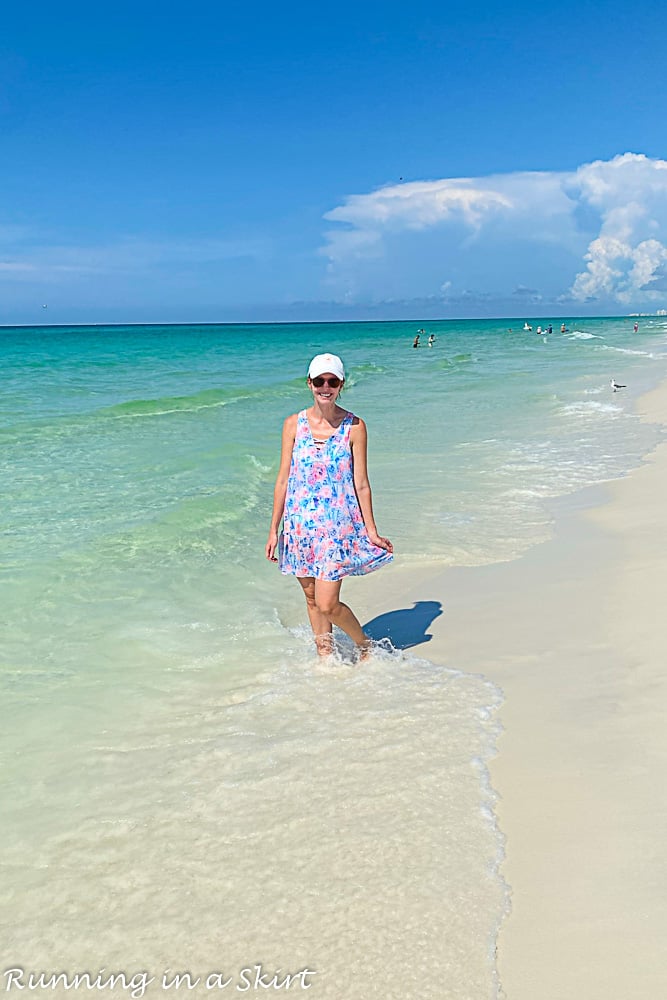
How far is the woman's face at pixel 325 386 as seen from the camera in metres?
4.46

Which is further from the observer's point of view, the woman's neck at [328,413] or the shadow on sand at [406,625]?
the shadow on sand at [406,625]

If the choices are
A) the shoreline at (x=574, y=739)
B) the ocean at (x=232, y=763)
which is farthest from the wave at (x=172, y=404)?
the shoreline at (x=574, y=739)

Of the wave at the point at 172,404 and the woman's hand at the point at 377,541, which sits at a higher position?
the woman's hand at the point at 377,541

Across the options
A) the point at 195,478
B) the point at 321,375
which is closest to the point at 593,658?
the point at 321,375

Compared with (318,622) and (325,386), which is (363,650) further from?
(325,386)

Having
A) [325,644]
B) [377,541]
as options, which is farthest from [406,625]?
[377,541]

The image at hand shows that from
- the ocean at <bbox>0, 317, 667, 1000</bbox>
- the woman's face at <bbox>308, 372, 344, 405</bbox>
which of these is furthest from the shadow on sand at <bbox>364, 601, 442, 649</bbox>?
the woman's face at <bbox>308, 372, 344, 405</bbox>

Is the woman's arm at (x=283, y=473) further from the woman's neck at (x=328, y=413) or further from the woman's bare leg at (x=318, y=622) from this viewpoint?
the woman's bare leg at (x=318, y=622)

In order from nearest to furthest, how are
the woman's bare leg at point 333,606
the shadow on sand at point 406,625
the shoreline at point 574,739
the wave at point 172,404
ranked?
the shoreline at point 574,739 → the woman's bare leg at point 333,606 → the shadow on sand at point 406,625 → the wave at point 172,404

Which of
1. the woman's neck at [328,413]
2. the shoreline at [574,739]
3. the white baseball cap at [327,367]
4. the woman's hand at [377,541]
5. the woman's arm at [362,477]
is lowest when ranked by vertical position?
the shoreline at [574,739]

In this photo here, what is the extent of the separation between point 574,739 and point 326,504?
72.7 inches

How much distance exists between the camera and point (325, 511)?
4820 millimetres

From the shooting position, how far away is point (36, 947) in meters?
2.97

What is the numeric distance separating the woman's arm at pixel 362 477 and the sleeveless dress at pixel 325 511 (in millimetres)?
26
